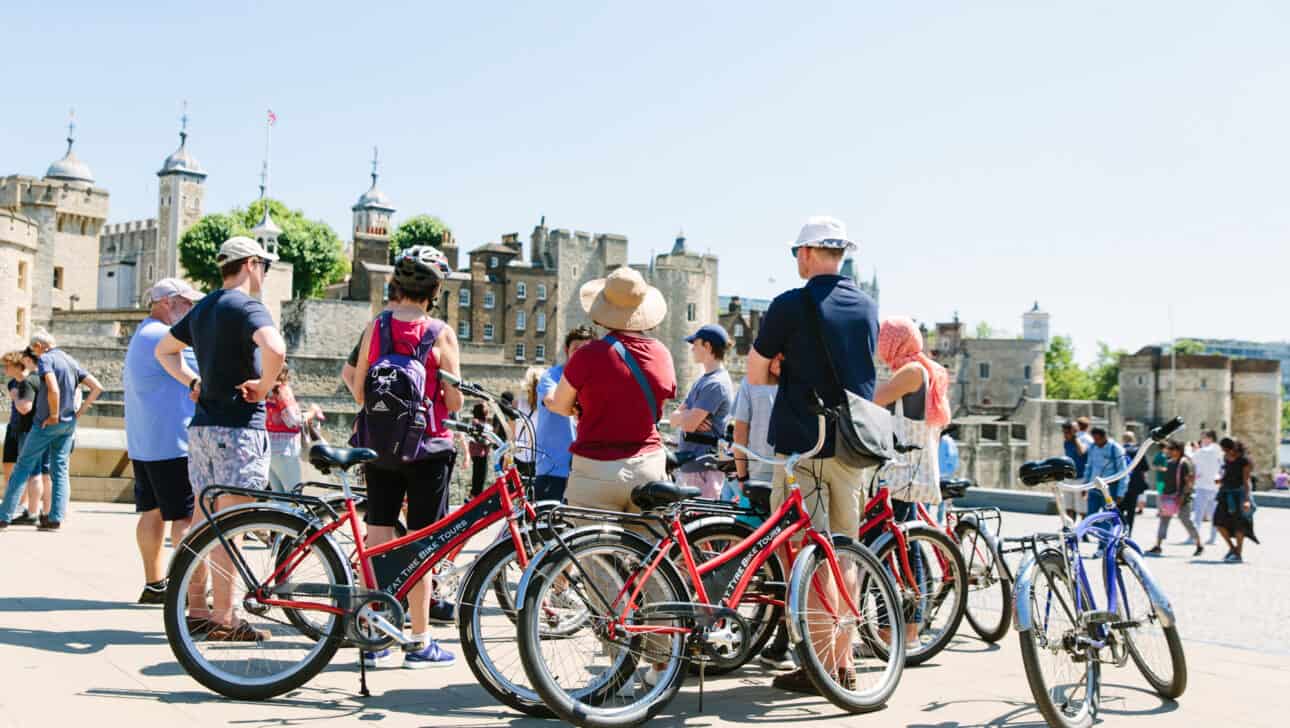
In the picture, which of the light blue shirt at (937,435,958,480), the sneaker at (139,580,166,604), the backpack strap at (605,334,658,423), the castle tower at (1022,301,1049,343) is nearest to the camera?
the backpack strap at (605,334,658,423)

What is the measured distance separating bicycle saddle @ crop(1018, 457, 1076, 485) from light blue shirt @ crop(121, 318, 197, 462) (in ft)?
14.8

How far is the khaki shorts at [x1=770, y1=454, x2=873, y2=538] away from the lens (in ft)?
18.1

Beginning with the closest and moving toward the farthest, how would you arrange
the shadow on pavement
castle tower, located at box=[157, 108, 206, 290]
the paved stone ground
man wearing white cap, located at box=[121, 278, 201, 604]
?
the paved stone ground → the shadow on pavement → man wearing white cap, located at box=[121, 278, 201, 604] → castle tower, located at box=[157, 108, 206, 290]

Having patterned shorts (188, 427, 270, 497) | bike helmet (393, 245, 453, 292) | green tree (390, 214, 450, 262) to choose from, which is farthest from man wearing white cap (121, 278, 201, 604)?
green tree (390, 214, 450, 262)

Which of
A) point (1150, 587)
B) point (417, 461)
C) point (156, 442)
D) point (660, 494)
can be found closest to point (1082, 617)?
point (1150, 587)

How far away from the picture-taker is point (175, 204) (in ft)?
380

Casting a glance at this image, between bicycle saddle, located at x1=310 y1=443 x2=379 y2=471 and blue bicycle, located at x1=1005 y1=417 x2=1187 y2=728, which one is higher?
bicycle saddle, located at x1=310 y1=443 x2=379 y2=471

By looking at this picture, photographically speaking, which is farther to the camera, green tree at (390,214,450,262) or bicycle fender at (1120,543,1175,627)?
green tree at (390,214,450,262)

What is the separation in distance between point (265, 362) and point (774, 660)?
2863 mm

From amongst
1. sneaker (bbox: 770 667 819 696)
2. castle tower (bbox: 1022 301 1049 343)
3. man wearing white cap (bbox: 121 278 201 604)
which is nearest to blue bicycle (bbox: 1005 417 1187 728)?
sneaker (bbox: 770 667 819 696)

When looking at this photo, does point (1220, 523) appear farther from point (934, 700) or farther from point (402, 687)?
point (402, 687)

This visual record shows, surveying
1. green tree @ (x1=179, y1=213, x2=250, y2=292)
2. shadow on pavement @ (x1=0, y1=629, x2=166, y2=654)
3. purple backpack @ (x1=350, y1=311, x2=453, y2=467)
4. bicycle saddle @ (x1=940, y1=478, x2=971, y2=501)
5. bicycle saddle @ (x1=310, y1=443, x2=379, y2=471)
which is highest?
green tree @ (x1=179, y1=213, x2=250, y2=292)

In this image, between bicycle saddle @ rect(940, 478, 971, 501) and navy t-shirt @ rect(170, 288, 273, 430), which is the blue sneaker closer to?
navy t-shirt @ rect(170, 288, 273, 430)

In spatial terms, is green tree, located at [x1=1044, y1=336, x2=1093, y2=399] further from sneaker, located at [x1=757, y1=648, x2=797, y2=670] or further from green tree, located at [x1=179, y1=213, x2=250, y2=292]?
sneaker, located at [x1=757, y1=648, x2=797, y2=670]
